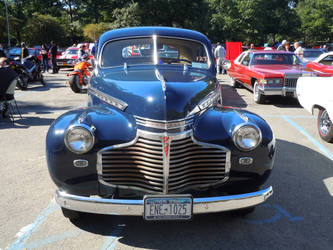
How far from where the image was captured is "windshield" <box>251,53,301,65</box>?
1101 centimetres

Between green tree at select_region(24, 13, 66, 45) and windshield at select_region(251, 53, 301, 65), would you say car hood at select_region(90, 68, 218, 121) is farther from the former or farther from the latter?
green tree at select_region(24, 13, 66, 45)

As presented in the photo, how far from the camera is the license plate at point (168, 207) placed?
2.78 meters

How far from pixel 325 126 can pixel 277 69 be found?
4.16 meters

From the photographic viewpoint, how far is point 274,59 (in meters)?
11.1

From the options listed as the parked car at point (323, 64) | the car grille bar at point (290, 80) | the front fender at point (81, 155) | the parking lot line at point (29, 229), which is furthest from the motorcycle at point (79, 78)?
the front fender at point (81, 155)

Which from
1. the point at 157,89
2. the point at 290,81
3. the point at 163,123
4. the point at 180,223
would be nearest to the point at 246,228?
the point at 180,223

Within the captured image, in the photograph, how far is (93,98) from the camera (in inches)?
155

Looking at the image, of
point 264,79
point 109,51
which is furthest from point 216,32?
point 109,51

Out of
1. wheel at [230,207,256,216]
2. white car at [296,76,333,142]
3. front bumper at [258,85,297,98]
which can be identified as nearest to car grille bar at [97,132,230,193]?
wheel at [230,207,256,216]

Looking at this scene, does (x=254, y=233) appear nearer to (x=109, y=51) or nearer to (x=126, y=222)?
(x=126, y=222)

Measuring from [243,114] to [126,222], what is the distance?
161cm

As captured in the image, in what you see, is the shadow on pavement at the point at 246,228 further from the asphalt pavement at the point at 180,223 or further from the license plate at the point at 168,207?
the license plate at the point at 168,207

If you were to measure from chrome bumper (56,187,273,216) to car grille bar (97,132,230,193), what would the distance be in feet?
0.82

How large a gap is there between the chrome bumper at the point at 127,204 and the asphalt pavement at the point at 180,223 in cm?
45
